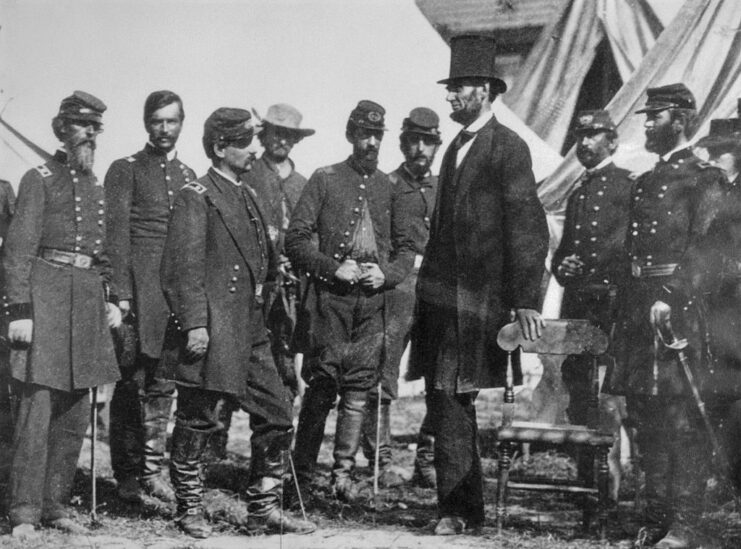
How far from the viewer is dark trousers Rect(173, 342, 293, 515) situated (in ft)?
14.9

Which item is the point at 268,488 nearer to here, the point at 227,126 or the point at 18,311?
the point at 18,311

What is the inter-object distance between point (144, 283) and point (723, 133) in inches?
142

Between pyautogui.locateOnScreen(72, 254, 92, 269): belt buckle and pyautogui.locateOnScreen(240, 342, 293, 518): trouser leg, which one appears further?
pyautogui.locateOnScreen(72, 254, 92, 269): belt buckle

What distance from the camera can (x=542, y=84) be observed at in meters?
6.78

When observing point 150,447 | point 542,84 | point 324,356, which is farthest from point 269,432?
point 542,84

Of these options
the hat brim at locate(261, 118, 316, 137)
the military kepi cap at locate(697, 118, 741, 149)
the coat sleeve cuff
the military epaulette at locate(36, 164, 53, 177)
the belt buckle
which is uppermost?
the hat brim at locate(261, 118, 316, 137)

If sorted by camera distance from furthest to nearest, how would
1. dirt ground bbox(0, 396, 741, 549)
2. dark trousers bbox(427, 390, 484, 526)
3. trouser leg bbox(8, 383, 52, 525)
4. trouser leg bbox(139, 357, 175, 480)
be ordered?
trouser leg bbox(139, 357, 175, 480) → dark trousers bbox(427, 390, 484, 526) → trouser leg bbox(8, 383, 52, 525) → dirt ground bbox(0, 396, 741, 549)

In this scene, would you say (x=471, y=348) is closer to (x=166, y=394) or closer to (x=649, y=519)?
(x=649, y=519)

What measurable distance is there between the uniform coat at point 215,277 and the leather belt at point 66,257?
51 cm

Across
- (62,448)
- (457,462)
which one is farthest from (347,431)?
(62,448)

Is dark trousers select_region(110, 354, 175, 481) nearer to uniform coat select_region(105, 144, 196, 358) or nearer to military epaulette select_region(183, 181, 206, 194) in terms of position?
uniform coat select_region(105, 144, 196, 358)

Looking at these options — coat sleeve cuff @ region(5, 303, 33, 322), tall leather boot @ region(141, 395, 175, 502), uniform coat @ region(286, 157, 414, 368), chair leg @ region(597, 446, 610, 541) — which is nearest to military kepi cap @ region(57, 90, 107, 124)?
coat sleeve cuff @ region(5, 303, 33, 322)

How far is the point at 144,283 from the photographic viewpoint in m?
5.55

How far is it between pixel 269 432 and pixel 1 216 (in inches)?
73.6
